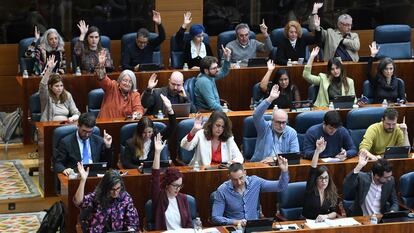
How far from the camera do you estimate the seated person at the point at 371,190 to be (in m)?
8.77

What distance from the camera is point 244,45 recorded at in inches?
474

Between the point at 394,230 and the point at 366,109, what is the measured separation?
2324mm

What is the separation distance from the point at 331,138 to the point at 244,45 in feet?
8.70

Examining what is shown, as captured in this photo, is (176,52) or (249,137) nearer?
(249,137)

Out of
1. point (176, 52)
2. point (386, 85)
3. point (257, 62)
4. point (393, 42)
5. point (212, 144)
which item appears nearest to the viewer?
point (212, 144)

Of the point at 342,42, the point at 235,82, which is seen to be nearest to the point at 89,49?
the point at 235,82

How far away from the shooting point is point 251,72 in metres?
11.5

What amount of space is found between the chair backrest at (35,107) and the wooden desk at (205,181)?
1.95 metres

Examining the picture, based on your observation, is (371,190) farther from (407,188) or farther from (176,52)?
(176,52)

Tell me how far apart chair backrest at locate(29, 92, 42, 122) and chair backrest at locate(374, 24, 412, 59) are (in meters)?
4.11

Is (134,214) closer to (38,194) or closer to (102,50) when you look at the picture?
(38,194)

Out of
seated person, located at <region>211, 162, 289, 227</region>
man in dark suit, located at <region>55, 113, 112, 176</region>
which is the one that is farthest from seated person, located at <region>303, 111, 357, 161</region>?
man in dark suit, located at <region>55, 113, 112, 176</region>

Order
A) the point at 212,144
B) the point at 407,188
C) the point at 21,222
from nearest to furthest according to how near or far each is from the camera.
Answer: the point at 407,188 < the point at 212,144 < the point at 21,222

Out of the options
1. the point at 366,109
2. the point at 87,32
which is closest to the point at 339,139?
the point at 366,109
